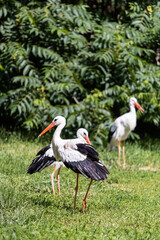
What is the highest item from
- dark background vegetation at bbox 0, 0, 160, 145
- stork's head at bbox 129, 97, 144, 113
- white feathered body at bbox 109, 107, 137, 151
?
dark background vegetation at bbox 0, 0, 160, 145

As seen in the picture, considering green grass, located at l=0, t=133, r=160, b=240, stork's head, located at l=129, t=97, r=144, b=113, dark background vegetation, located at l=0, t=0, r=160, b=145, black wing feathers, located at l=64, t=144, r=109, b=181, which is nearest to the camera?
green grass, located at l=0, t=133, r=160, b=240

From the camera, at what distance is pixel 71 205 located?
199 inches

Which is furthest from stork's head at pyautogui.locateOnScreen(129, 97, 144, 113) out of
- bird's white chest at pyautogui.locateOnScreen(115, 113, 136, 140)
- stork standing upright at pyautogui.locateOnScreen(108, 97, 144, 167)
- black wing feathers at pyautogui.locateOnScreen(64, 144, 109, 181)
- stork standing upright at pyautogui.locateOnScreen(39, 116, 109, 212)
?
black wing feathers at pyautogui.locateOnScreen(64, 144, 109, 181)

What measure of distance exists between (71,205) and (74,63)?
454cm

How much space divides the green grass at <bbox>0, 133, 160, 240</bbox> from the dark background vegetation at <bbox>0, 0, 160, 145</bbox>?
4.04 ft

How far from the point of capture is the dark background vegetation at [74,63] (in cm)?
852

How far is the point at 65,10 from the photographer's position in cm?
868

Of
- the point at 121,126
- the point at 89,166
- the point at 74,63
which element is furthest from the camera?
the point at 74,63

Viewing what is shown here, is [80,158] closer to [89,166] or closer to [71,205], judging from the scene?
[89,166]

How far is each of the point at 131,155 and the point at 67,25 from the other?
131 inches

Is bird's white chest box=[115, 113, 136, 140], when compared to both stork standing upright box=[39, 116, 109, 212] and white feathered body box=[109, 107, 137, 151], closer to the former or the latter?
white feathered body box=[109, 107, 137, 151]

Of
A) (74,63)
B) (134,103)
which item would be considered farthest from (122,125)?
(74,63)

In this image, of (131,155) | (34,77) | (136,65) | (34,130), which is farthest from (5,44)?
(131,155)

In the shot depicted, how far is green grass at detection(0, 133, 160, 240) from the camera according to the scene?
12.7ft
